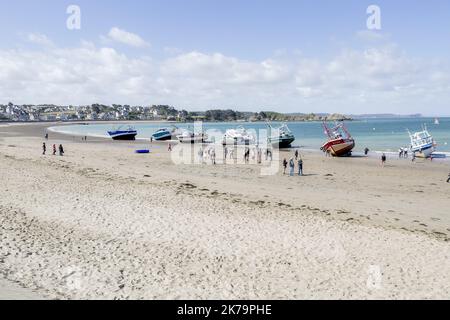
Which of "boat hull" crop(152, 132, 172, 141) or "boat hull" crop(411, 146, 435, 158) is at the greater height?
"boat hull" crop(152, 132, 172, 141)

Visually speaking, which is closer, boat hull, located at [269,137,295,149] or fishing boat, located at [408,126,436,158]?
fishing boat, located at [408,126,436,158]

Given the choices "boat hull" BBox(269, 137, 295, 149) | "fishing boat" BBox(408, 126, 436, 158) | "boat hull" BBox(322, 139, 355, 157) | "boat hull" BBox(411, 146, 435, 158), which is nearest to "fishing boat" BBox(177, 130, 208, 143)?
"boat hull" BBox(269, 137, 295, 149)

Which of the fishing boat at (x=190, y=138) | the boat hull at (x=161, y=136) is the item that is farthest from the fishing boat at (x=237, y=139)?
the boat hull at (x=161, y=136)

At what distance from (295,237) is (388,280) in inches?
140

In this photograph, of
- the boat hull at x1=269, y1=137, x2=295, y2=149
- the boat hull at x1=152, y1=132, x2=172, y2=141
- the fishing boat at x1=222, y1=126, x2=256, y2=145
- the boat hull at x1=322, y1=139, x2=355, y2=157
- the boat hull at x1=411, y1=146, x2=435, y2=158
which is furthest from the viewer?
the boat hull at x1=152, y1=132, x2=172, y2=141

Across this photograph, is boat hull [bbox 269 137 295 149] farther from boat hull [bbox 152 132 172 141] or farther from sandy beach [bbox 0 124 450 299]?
sandy beach [bbox 0 124 450 299]

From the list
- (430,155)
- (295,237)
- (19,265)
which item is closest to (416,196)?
(295,237)

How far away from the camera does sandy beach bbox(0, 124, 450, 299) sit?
872 centimetres

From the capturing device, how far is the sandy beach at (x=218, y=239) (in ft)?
28.6

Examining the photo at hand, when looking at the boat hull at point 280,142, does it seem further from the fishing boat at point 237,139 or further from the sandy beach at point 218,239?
the sandy beach at point 218,239

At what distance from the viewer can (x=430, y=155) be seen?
41969 millimetres

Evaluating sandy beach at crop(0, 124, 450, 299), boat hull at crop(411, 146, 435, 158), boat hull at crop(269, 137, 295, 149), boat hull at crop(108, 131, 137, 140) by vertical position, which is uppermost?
boat hull at crop(108, 131, 137, 140)
